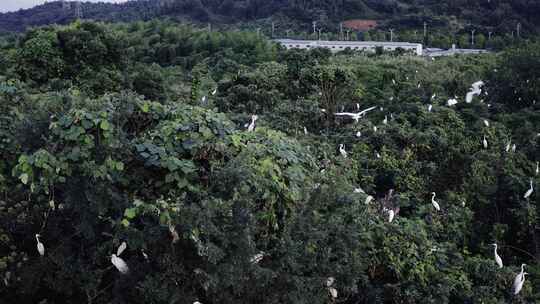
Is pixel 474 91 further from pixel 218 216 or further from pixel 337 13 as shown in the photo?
pixel 337 13

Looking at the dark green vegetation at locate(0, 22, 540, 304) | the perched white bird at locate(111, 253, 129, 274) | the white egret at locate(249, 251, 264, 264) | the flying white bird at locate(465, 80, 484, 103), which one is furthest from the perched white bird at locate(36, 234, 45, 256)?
the flying white bird at locate(465, 80, 484, 103)

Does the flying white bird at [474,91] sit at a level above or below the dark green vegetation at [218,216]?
below

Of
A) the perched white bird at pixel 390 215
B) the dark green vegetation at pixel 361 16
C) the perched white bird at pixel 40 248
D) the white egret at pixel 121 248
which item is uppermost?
the white egret at pixel 121 248

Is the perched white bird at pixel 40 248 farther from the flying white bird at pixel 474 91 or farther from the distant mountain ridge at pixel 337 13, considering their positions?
the distant mountain ridge at pixel 337 13

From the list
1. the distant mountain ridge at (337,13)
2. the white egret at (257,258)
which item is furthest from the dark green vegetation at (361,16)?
the white egret at (257,258)

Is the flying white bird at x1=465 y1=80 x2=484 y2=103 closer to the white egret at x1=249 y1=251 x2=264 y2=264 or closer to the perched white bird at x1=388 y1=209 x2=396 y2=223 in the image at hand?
the perched white bird at x1=388 y1=209 x2=396 y2=223

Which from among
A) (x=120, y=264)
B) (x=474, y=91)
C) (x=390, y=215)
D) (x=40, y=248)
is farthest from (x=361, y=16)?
(x=120, y=264)

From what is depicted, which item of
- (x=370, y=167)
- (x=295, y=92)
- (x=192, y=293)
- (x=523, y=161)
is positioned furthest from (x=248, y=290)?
(x=295, y=92)
